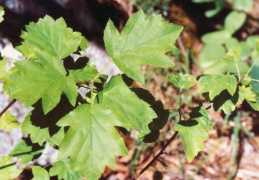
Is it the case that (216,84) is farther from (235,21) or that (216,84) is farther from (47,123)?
(235,21)

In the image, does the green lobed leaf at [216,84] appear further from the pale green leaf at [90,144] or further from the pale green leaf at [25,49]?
the pale green leaf at [25,49]

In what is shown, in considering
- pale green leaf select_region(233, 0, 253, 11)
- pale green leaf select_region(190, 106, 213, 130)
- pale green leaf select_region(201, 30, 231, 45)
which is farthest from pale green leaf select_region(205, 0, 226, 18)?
pale green leaf select_region(190, 106, 213, 130)

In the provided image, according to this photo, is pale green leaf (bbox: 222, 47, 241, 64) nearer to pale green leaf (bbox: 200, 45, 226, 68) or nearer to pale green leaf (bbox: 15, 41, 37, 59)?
pale green leaf (bbox: 15, 41, 37, 59)

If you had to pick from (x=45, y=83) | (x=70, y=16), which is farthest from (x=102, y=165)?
(x=70, y=16)

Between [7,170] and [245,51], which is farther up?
[7,170]

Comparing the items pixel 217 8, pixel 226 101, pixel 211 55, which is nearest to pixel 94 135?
pixel 226 101

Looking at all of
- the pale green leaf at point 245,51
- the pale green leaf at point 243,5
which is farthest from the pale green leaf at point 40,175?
the pale green leaf at point 243,5

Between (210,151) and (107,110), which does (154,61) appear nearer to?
(107,110)
